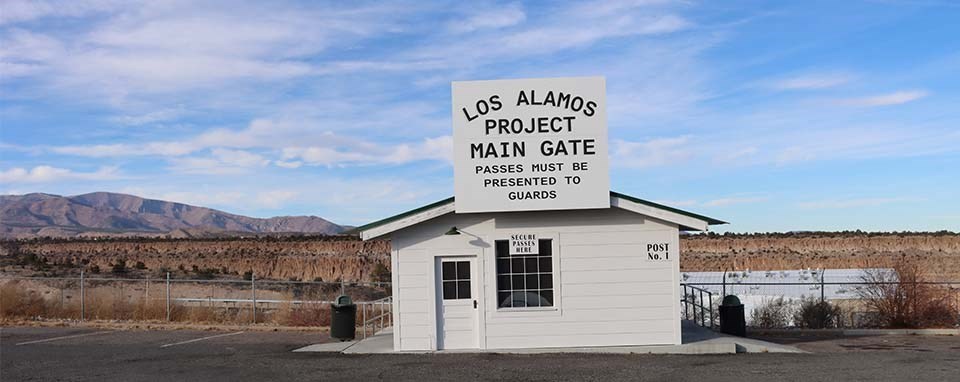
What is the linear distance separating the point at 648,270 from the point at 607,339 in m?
1.54

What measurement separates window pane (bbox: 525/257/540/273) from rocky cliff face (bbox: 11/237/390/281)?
4338cm

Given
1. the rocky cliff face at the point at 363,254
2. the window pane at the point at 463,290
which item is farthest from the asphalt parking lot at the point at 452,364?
the rocky cliff face at the point at 363,254

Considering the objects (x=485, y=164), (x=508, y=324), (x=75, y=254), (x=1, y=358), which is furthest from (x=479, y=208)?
(x=75, y=254)

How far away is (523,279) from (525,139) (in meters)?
2.70

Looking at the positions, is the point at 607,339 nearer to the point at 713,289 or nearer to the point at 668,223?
the point at 668,223

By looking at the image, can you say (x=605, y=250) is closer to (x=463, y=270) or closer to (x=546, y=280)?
(x=546, y=280)

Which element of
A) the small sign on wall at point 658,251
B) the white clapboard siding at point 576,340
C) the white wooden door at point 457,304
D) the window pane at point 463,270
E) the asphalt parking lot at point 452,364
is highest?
the small sign on wall at point 658,251

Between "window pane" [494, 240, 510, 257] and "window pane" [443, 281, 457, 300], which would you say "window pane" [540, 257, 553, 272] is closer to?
"window pane" [494, 240, 510, 257]

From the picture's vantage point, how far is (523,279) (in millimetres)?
18719

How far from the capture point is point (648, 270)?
A: 18.6 metres

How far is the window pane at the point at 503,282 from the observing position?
734 inches

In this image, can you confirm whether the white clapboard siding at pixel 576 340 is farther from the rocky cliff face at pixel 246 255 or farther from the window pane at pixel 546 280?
the rocky cliff face at pixel 246 255

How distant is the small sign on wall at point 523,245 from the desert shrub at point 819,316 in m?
8.74

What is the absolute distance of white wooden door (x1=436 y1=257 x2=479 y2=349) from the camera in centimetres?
1872
